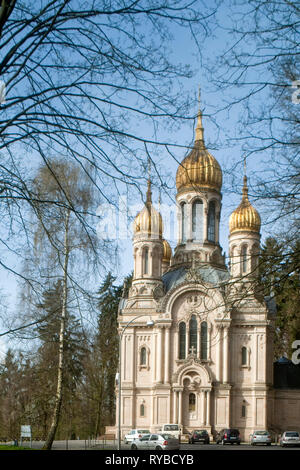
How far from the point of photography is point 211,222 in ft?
204

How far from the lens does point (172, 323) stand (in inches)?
2105

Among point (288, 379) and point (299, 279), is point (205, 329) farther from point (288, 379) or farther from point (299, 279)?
point (299, 279)

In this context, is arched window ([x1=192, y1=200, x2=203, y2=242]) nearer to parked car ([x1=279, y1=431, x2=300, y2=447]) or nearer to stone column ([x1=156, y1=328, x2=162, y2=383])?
stone column ([x1=156, y1=328, x2=162, y2=383])

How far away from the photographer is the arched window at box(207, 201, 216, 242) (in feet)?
202

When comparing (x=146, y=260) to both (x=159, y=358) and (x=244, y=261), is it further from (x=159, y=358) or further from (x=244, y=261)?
(x=244, y=261)

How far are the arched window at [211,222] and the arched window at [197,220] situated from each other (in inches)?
30.0

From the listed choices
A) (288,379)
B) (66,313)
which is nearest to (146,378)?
(288,379)

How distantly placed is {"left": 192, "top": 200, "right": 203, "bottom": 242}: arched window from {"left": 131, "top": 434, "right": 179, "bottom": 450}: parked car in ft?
89.1

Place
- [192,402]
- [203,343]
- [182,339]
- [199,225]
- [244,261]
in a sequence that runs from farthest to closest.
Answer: [199,225] → [182,339] → [203,343] → [192,402] → [244,261]

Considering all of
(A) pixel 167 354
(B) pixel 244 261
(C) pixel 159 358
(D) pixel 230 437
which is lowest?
(D) pixel 230 437

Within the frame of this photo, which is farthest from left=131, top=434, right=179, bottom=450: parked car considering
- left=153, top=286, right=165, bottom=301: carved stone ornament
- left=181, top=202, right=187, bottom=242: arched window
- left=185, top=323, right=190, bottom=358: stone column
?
left=181, top=202, right=187, bottom=242: arched window

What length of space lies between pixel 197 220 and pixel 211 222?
2.19 meters

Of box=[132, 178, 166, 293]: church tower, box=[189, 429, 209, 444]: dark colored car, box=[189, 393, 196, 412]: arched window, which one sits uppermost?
box=[132, 178, 166, 293]: church tower

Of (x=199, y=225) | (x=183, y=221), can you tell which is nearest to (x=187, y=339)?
(x=199, y=225)
